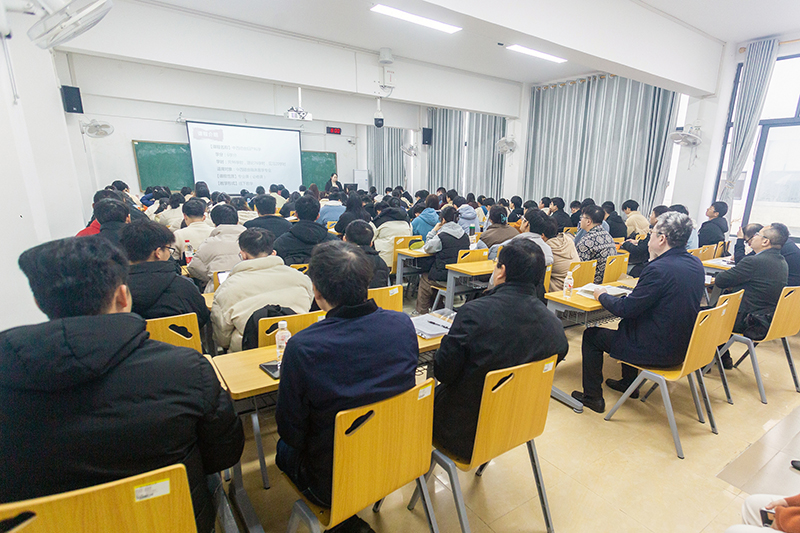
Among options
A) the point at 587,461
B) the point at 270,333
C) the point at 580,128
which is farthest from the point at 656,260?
the point at 580,128

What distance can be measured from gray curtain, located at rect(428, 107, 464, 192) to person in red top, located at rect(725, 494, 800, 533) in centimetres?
1010

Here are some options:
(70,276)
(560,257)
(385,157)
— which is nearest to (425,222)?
(560,257)

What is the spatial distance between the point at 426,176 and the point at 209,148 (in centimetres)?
611

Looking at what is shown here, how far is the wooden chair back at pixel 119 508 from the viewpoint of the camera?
30.2 inches

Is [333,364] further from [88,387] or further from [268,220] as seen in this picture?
[268,220]

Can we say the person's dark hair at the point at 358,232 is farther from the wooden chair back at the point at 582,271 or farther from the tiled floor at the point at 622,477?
the wooden chair back at the point at 582,271

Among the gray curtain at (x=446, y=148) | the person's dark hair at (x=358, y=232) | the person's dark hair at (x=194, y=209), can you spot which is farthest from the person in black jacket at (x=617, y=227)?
the gray curtain at (x=446, y=148)

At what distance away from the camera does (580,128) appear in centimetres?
804

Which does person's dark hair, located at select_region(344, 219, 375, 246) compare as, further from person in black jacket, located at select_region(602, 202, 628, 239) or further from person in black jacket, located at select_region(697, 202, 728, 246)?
person in black jacket, located at select_region(697, 202, 728, 246)

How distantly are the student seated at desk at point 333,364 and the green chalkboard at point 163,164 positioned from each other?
10169mm

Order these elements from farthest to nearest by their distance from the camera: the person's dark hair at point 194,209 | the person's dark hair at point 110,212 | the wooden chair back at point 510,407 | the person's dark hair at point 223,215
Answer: the person's dark hair at point 194,209 < the person's dark hair at point 223,215 < the person's dark hair at point 110,212 < the wooden chair back at point 510,407

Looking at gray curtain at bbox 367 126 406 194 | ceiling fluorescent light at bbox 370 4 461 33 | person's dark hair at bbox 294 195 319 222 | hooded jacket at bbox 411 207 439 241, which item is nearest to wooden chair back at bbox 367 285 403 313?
person's dark hair at bbox 294 195 319 222

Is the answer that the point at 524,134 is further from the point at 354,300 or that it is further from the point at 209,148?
the point at 354,300

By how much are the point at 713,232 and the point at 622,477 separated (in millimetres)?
4587
